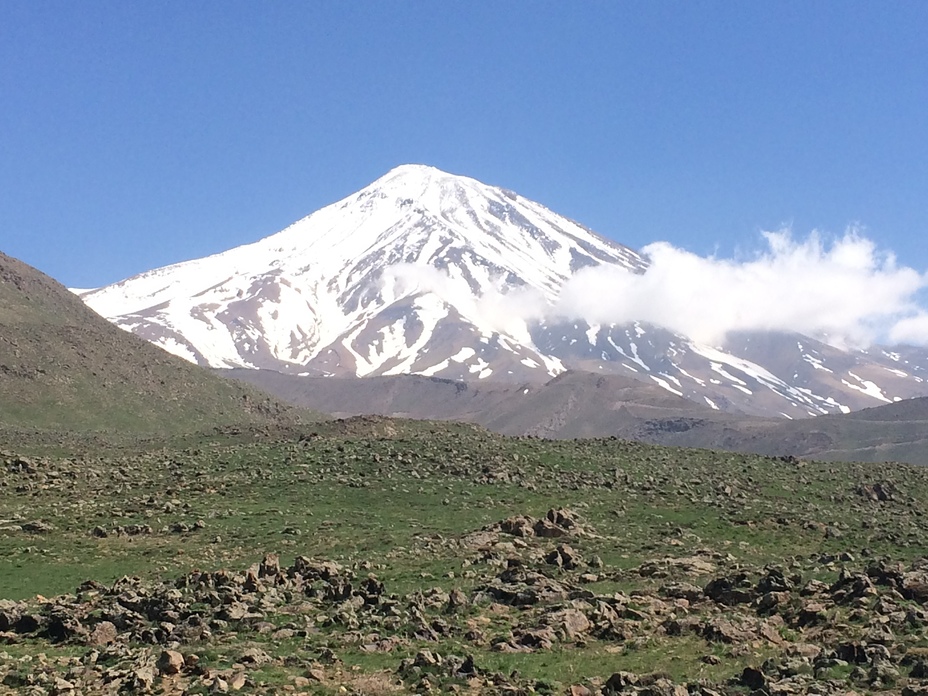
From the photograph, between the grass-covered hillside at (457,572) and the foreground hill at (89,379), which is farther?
the foreground hill at (89,379)

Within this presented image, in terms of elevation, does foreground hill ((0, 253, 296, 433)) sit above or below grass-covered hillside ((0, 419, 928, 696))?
above

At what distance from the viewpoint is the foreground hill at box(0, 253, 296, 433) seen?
7288 cm

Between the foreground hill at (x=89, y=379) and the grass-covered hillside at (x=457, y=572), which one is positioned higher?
the foreground hill at (x=89, y=379)

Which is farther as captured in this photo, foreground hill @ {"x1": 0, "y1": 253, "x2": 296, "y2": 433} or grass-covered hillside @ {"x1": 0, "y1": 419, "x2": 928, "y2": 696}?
foreground hill @ {"x1": 0, "y1": 253, "x2": 296, "y2": 433}

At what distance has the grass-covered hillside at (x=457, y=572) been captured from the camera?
17328 mm

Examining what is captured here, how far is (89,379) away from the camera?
7888cm

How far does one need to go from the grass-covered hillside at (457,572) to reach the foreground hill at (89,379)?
25.8 metres

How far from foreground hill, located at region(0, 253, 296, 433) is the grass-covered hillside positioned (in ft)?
84.8

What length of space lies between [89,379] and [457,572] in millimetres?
59713

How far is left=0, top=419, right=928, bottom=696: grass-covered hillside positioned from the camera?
17.3m

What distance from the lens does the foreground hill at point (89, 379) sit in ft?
239

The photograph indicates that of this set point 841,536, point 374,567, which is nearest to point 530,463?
point 841,536

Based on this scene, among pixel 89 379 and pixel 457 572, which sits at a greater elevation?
pixel 89 379

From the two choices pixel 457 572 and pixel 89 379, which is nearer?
pixel 457 572
